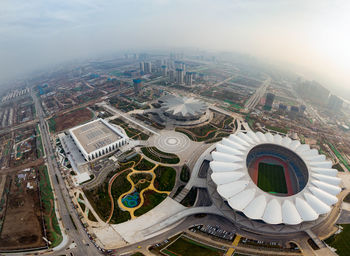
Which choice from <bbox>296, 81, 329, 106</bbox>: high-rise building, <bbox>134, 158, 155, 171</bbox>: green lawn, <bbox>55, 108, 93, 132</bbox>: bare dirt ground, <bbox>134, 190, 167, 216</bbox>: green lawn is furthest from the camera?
<bbox>296, 81, 329, 106</bbox>: high-rise building

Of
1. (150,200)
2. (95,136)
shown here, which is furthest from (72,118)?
(150,200)

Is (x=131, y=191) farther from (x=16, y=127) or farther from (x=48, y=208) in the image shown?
(x=16, y=127)

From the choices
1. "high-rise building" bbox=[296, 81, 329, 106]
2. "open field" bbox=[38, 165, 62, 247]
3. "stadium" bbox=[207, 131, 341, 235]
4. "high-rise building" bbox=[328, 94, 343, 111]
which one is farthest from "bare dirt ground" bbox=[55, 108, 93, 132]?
"high-rise building" bbox=[296, 81, 329, 106]

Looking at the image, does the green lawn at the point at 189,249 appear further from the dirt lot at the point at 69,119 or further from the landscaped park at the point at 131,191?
the dirt lot at the point at 69,119

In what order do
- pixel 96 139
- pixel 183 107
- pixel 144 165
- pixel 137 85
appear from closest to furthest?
pixel 144 165, pixel 96 139, pixel 183 107, pixel 137 85

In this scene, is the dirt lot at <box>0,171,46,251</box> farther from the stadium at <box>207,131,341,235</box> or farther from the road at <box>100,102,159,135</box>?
the stadium at <box>207,131,341,235</box>
